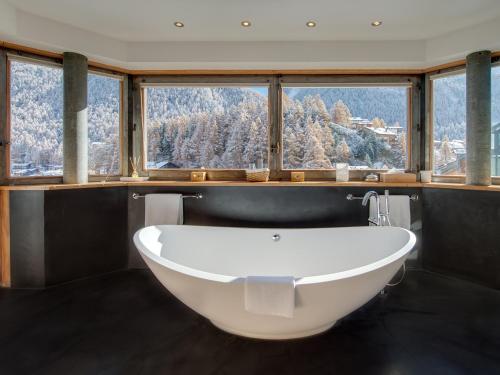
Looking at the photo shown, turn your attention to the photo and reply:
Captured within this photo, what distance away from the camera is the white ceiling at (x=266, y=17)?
2432 millimetres

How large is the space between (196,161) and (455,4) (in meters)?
2.56

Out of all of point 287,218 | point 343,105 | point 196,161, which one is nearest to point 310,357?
point 287,218

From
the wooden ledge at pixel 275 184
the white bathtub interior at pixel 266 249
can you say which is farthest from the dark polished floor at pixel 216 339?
the wooden ledge at pixel 275 184

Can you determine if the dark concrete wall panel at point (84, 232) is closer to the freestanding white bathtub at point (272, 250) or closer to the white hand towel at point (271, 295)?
the freestanding white bathtub at point (272, 250)

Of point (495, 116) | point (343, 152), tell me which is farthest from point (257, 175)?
point (495, 116)

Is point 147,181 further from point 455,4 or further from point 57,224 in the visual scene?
point 455,4

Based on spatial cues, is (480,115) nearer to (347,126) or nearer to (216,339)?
(347,126)

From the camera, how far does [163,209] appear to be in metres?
3.17

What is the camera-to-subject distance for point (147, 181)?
3391 mm

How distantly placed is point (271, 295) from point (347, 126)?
2.36 metres

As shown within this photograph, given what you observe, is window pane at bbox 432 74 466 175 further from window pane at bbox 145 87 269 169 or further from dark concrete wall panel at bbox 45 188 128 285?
dark concrete wall panel at bbox 45 188 128 285

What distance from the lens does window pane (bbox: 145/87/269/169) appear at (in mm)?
3471

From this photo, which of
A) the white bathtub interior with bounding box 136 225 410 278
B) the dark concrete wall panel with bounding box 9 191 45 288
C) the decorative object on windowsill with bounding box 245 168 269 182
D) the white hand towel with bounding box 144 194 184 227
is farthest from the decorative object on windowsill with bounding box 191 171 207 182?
the dark concrete wall panel with bounding box 9 191 45 288

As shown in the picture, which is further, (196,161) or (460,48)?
(196,161)
